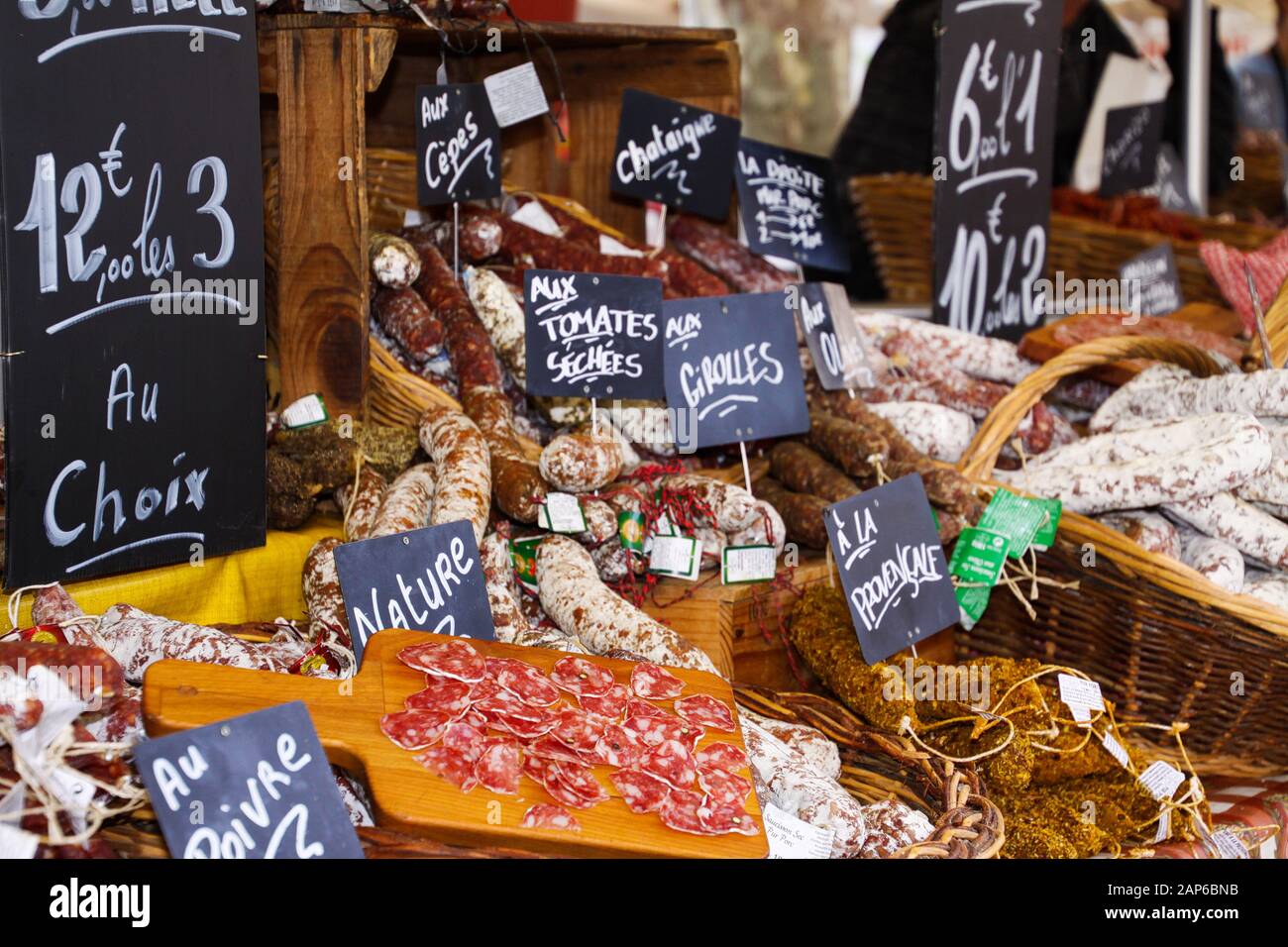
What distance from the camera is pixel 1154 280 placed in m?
5.01

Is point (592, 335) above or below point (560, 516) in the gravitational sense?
above

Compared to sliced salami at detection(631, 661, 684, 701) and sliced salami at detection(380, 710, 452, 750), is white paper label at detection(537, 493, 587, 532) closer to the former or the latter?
sliced salami at detection(631, 661, 684, 701)

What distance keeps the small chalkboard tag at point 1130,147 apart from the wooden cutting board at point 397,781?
475cm

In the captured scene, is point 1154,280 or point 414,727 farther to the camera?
point 1154,280

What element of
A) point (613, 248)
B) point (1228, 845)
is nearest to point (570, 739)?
point (1228, 845)

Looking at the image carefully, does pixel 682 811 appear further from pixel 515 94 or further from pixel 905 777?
pixel 515 94

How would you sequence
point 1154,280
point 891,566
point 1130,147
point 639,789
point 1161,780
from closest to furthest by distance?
1. point 639,789
2. point 1161,780
3. point 891,566
4. point 1154,280
5. point 1130,147

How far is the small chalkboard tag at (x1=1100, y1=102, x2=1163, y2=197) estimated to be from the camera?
5.82m

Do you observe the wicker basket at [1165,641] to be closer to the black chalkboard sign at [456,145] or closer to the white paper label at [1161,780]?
the white paper label at [1161,780]

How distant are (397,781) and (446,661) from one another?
Result: 0.89ft

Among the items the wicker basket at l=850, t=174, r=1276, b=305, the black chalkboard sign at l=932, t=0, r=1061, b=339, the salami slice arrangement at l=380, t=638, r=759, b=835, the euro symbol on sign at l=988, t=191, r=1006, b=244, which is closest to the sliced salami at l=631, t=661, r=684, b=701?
the salami slice arrangement at l=380, t=638, r=759, b=835

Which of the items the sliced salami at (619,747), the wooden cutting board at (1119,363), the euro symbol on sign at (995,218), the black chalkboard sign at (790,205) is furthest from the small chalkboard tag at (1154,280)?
the sliced salami at (619,747)

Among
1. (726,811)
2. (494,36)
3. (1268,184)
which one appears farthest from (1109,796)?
(1268,184)

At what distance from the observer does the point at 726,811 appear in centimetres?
201
